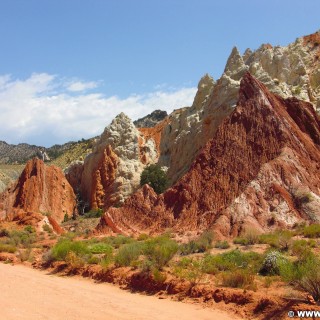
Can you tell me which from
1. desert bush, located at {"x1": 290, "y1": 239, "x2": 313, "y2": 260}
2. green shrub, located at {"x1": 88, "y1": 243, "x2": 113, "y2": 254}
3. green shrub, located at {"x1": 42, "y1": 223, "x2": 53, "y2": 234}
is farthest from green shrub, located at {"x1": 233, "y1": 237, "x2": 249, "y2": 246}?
green shrub, located at {"x1": 42, "y1": 223, "x2": 53, "y2": 234}

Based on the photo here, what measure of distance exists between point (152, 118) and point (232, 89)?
302ft

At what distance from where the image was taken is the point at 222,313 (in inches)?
453

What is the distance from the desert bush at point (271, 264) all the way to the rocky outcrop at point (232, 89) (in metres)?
27.1

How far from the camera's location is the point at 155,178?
1842 inches

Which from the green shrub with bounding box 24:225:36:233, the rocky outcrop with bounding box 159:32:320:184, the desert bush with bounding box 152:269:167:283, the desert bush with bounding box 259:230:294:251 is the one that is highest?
the rocky outcrop with bounding box 159:32:320:184

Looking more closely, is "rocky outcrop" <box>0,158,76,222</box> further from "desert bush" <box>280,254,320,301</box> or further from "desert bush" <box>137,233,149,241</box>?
"desert bush" <box>280,254,320,301</box>

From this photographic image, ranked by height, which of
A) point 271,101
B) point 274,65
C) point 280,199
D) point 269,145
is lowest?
point 280,199

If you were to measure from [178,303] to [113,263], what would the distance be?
232 inches

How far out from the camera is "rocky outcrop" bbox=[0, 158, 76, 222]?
1901 inches

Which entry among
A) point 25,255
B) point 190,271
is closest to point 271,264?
point 190,271

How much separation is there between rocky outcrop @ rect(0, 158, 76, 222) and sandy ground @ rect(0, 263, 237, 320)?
31376mm

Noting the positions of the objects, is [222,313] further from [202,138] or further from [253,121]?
[202,138]

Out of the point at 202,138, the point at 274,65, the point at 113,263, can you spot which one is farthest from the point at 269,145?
the point at 274,65

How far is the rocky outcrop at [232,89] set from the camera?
4403 cm
